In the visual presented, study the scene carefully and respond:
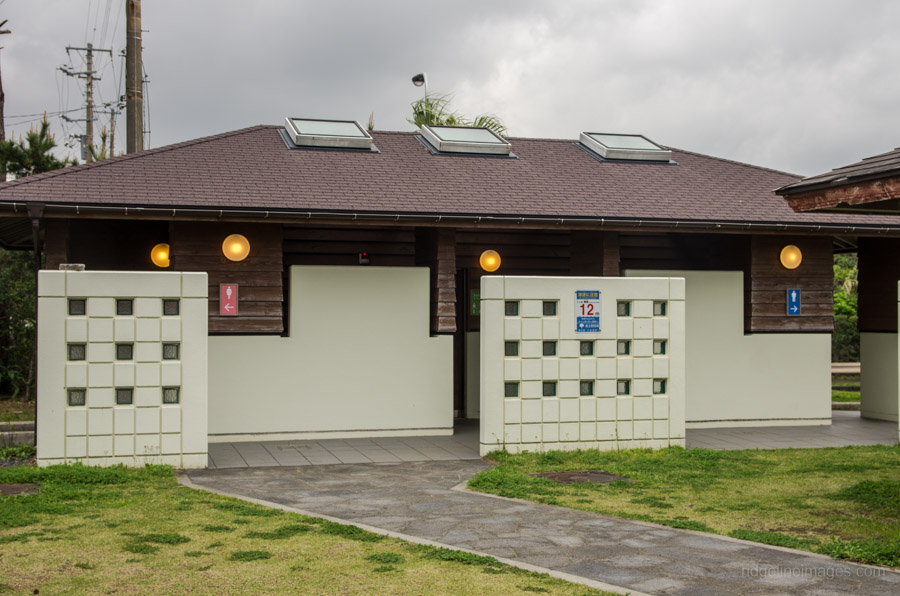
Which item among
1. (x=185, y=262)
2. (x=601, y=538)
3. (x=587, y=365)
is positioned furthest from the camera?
(x=185, y=262)

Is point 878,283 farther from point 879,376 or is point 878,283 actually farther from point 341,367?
point 341,367

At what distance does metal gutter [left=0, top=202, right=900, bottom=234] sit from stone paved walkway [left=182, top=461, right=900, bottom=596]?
3.40m

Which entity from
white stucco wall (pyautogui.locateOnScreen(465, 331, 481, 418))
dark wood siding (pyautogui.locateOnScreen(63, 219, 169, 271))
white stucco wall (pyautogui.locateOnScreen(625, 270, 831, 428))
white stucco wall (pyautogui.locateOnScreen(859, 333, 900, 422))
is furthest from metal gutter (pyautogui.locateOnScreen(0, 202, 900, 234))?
white stucco wall (pyautogui.locateOnScreen(465, 331, 481, 418))

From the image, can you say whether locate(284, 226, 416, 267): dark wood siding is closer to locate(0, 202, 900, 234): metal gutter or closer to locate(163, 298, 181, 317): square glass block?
locate(0, 202, 900, 234): metal gutter

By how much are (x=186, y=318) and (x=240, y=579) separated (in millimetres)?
4931

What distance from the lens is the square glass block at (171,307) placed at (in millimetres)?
9875

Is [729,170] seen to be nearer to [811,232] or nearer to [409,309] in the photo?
[811,232]

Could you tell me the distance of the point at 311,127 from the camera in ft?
49.8

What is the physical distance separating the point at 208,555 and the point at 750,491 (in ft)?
16.9

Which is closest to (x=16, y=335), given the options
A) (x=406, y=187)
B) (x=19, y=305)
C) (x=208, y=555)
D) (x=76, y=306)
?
(x=19, y=305)

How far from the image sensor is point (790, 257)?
1383 cm

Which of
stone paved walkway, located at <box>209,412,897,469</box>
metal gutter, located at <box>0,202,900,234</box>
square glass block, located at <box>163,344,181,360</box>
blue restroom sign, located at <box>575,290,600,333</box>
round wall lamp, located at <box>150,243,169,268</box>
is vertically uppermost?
metal gutter, located at <box>0,202,900,234</box>

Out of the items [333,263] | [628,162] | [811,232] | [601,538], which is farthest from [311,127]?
[601,538]

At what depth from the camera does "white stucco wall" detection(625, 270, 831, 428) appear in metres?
13.6
